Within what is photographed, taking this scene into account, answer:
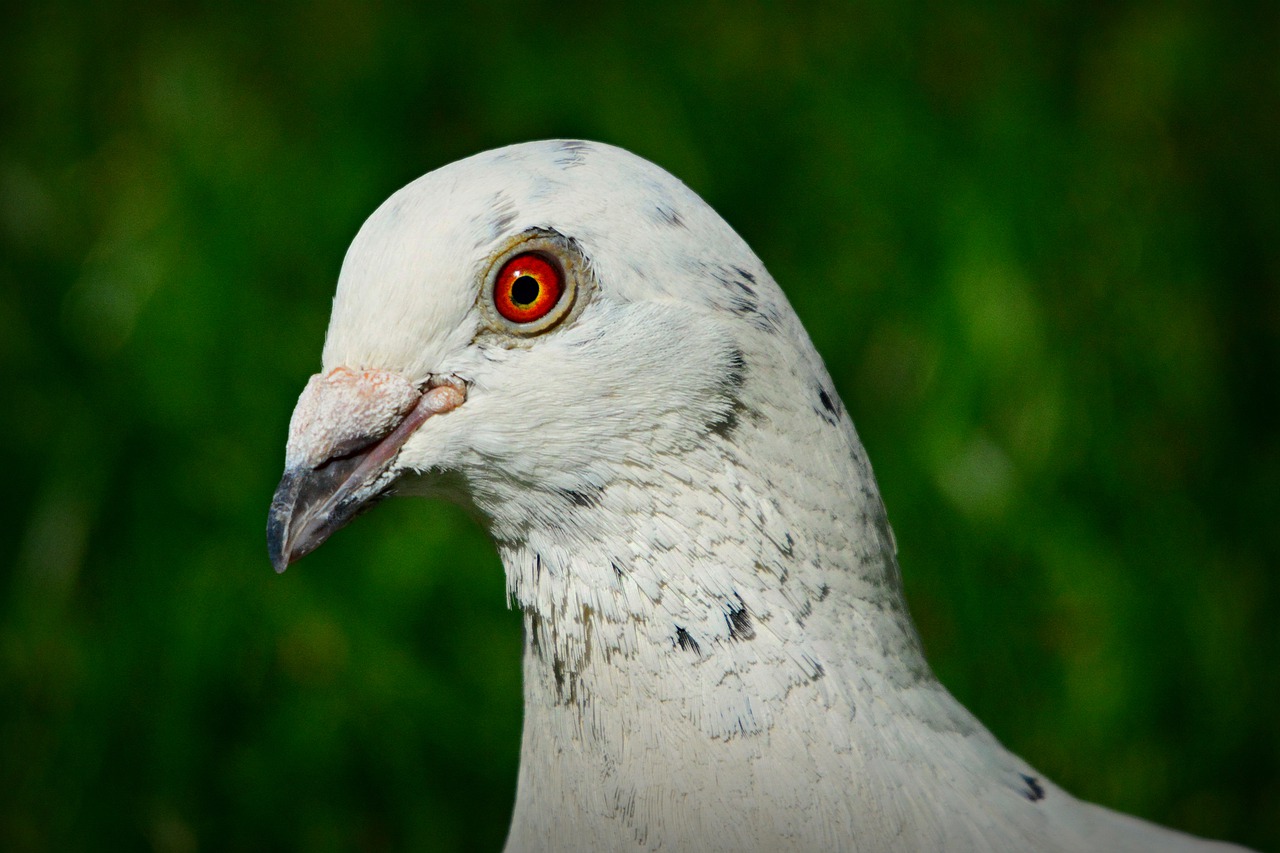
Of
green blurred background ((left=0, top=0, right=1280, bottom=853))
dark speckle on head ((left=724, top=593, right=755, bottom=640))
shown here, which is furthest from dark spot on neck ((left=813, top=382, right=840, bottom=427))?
green blurred background ((left=0, top=0, right=1280, bottom=853))

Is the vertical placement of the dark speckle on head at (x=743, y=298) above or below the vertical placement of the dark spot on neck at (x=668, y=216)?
below

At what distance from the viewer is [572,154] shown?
6.15ft

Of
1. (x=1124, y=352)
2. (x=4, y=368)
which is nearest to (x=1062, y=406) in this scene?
(x=1124, y=352)

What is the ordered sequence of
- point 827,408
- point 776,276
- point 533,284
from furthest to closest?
1. point 776,276
2. point 827,408
3. point 533,284

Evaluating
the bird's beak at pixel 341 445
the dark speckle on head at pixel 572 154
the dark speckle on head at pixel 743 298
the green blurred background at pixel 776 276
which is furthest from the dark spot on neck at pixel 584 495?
the green blurred background at pixel 776 276

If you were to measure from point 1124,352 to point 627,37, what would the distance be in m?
2.43

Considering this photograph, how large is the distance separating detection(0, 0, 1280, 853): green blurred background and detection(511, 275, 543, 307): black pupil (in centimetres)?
214

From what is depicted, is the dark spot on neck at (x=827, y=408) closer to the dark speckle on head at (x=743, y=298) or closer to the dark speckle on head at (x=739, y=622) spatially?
the dark speckle on head at (x=743, y=298)

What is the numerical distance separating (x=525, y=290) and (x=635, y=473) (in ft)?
0.97

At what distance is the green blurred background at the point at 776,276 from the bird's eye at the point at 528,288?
2.12 m

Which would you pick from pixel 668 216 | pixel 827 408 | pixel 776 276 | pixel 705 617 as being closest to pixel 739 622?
pixel 705 617

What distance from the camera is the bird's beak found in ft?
5.93

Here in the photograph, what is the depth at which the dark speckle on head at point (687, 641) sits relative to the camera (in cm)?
181

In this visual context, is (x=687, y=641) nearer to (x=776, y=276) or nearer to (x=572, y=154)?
(x=572, y=154)
